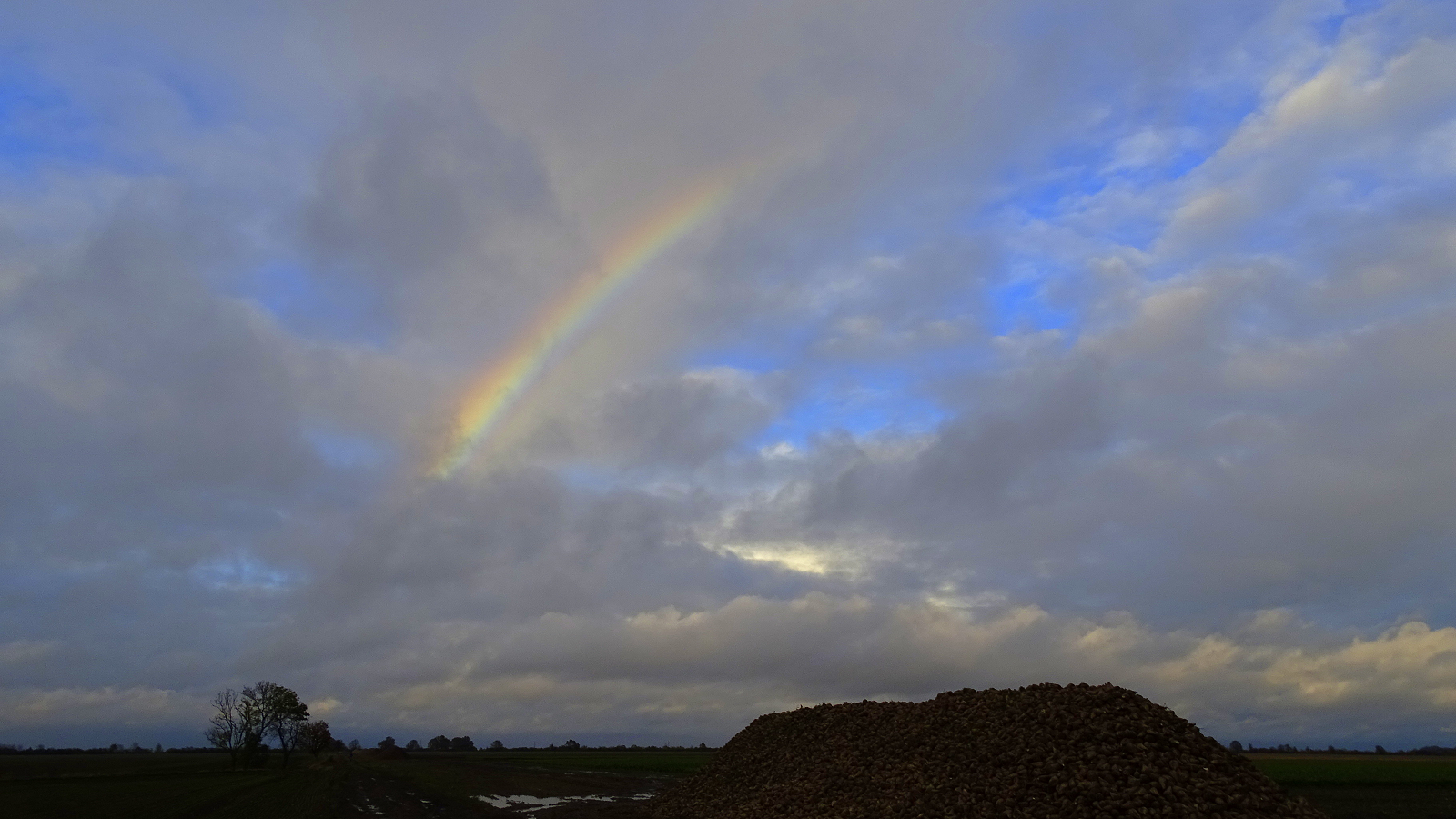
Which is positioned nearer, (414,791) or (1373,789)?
(1373,789)

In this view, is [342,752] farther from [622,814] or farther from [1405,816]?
[1405,816]

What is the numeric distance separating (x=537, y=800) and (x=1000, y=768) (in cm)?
3361

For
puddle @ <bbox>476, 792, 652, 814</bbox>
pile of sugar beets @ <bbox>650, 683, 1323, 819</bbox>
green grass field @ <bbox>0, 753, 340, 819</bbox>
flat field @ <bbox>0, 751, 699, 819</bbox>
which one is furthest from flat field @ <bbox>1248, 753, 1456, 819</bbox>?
green grass field @ <bbox>0, 753, 340, 819</bbox>

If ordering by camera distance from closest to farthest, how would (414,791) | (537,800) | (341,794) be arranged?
(537,800)
(341,794)
(414,791)

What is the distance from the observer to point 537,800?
56000 millimetres

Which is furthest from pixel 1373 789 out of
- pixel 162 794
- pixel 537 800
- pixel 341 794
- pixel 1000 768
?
pixel 162 794

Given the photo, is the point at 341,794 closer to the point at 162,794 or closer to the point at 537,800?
the point at 162,794

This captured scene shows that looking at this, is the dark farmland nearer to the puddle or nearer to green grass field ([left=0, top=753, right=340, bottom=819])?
green grass field ([left=0, top=753, right=340, bottom=819])

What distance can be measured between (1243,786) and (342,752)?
153864mm

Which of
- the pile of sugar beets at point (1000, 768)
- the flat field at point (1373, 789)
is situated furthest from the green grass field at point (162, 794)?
the flat field at point (1373, 789)

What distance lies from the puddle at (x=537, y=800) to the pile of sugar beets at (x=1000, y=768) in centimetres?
774

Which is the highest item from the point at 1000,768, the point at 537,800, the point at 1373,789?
the point at 1000,768

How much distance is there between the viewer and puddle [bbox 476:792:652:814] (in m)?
51.2

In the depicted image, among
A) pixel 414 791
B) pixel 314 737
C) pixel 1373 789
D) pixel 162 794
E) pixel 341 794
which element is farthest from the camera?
pixel 314 737
